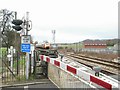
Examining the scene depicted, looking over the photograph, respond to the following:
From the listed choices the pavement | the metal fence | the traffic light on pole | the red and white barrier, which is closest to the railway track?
the metal fence

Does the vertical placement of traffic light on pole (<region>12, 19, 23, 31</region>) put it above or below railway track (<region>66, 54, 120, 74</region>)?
above

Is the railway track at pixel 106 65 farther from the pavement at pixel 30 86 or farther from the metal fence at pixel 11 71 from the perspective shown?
the pavement at pixel 30 86

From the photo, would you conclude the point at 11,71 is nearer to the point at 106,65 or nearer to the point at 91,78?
the point at 91,78

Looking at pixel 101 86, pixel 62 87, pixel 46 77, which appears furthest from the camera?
pixel 46 77

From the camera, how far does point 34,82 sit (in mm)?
12469

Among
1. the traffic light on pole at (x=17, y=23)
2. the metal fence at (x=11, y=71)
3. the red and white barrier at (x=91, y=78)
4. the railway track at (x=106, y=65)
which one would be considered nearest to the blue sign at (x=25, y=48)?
the traffic light on pole at (x=17, y=23)

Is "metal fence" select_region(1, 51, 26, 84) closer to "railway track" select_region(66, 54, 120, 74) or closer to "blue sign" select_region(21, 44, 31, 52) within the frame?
"blue sign" select_region(21, 44, 31, 52)

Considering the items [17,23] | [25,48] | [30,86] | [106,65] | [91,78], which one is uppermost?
[17,23]

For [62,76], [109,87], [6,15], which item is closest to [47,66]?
[62,76]

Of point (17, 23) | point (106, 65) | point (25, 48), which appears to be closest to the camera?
point (17, 23)

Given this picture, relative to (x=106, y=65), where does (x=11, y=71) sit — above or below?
above

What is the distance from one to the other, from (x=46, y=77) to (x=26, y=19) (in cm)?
330

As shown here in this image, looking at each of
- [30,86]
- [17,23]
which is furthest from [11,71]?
[30,86]

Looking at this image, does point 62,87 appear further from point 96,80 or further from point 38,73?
point 38,73
